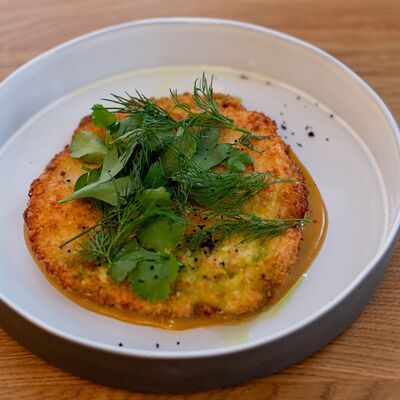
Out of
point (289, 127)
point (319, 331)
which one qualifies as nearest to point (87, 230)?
point (319, 331)

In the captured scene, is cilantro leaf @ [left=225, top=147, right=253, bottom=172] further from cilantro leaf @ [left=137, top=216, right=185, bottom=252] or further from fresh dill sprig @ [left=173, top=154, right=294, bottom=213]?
cilantro leaf @ [left=137, top=216, right=185, bottom=252]

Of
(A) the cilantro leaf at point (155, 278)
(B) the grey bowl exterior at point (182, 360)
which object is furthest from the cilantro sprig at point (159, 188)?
(B) the grey bowl exterior at point (182, 360)

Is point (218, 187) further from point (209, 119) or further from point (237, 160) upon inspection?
point (209, 119)

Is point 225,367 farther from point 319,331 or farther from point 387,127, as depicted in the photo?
point 387,127

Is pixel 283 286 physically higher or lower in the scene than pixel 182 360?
higher

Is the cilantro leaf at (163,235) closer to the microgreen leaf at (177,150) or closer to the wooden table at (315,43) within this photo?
the microgreen leaf at (177,150)

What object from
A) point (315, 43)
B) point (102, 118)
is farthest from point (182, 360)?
point (315, 43)

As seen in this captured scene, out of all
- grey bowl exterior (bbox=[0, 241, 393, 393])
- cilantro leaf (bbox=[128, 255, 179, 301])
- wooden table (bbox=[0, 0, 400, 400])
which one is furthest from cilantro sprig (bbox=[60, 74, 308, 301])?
wooden table (bbox=[0, 0, 400, 400])
